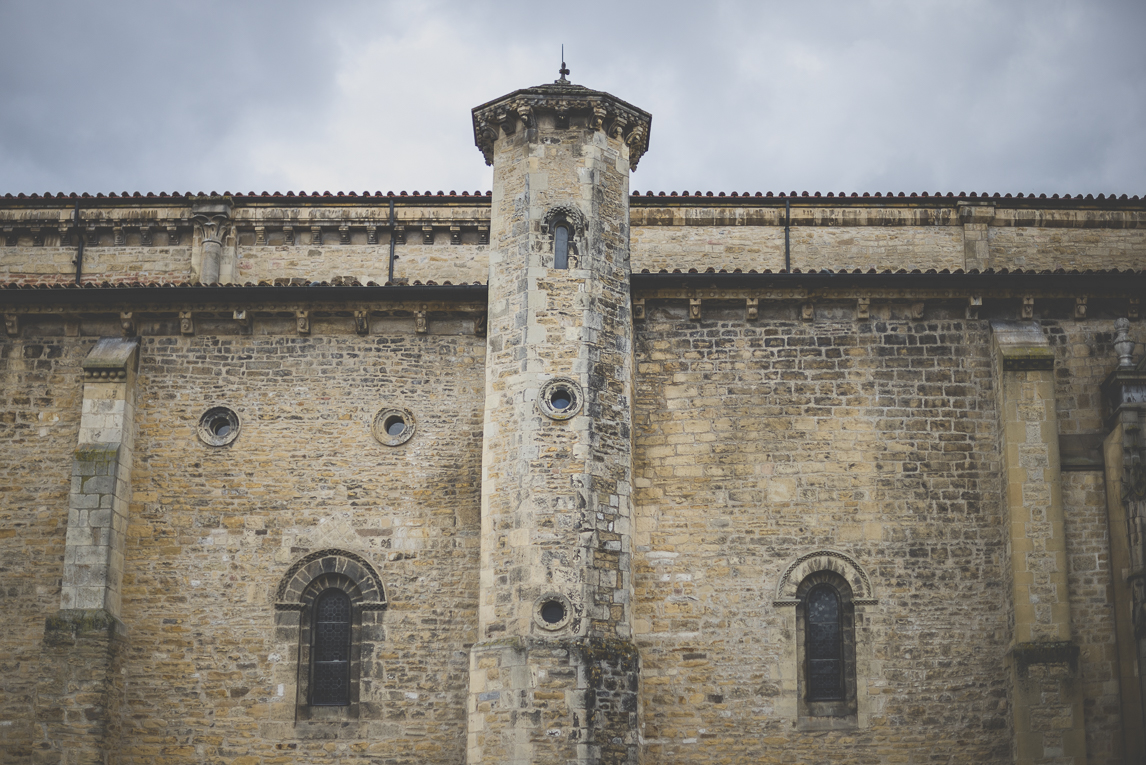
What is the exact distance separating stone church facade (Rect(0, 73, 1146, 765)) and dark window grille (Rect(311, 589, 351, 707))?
46 millimetres

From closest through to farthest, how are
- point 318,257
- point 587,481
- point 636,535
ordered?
point 587,481, point 636,535, point 318,257

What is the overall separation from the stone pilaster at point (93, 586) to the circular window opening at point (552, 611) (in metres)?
6.28

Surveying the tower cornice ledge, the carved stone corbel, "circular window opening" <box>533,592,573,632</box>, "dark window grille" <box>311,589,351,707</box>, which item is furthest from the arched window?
the tower cornice ledge

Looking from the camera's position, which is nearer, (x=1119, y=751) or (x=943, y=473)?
(x=1119, y=751)

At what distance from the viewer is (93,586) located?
60.5ft

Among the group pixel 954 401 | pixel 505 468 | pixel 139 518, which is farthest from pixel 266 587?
pixel 954 401

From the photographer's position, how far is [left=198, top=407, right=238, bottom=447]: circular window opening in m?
19.5

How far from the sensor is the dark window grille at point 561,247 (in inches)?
733

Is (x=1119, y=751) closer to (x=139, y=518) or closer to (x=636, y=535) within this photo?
(x=636, y=535)

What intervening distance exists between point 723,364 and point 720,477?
5.80ft

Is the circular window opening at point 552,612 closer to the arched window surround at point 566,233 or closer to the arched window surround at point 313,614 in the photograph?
the arched window surround at point 313,614

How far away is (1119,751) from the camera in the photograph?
58.5 feet

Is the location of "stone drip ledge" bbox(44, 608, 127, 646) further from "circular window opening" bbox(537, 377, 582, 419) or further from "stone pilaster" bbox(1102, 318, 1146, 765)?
"stone pilaster" bbox(1102, 318, 1146, 765)

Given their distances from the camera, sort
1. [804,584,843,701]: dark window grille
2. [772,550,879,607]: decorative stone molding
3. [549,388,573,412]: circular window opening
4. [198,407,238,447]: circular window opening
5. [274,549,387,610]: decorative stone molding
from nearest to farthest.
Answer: [549,388,573,412]: circular window opening → [804,584,843,701]: dark window grille → [772,550,879,607]: decorative stone molding → [274,549,387,610]: decorative stone molding → [198,407,238,447]: circular window opening
